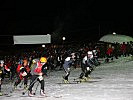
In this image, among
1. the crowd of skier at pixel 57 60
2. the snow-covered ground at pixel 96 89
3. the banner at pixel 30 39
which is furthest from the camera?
the banner at pixel 30 39

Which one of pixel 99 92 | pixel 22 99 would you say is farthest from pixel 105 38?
pixel 22 99

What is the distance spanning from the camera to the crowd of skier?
15114 millimetres

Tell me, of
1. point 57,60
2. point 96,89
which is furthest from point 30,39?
point 96,89

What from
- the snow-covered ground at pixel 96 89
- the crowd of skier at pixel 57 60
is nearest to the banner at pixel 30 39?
the crowd of skier at pixel 57 60

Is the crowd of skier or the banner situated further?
the banner

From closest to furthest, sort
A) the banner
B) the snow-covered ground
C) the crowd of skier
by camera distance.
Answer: the snow-covered ground, the crowd of skier, the banner

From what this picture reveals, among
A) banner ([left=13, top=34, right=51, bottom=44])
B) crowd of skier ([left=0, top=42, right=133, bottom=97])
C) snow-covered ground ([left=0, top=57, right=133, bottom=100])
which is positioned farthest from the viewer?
banner ([left=13, top=34, right=51, bottom=44])

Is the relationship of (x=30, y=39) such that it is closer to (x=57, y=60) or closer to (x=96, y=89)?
(x=57, y=60)

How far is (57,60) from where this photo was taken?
24.5 meters

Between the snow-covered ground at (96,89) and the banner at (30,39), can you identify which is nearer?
the snow-covered ground at (96,89)

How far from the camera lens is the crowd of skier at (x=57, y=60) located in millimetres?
15114

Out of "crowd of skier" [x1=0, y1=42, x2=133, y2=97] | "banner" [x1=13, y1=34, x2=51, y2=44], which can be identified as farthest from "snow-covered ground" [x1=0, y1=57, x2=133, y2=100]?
"banner" [x1=13, y1=34, x2=51, y2=44]

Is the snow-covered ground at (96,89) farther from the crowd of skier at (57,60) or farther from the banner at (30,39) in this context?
the banner at (30,39)

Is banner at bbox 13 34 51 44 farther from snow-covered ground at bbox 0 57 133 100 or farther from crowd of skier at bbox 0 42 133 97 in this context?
snow-covered ground at bbox 0 57 133 100
